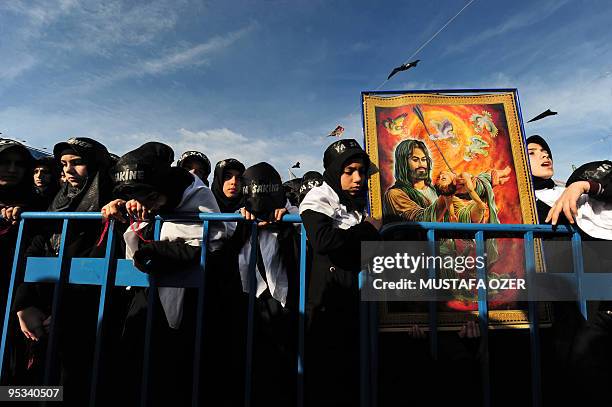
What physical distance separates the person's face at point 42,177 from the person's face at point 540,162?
16.5ft

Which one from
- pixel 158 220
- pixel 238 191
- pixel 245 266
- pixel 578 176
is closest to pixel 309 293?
pixel 245 266

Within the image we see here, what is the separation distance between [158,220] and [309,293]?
1.12m

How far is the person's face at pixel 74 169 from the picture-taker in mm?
2691

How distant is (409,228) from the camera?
79.9 inches

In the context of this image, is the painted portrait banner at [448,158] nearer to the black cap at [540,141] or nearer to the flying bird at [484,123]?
the flying bird at [484,123]

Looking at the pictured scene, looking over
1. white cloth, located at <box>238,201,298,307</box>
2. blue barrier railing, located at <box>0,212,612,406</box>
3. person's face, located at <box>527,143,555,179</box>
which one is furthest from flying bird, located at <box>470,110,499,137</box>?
white cloth, located at <box>238,201,298,307</box>

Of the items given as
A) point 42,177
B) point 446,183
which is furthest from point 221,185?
point 446,183

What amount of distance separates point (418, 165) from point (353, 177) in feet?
2.25

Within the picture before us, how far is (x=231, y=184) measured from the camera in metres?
3.46

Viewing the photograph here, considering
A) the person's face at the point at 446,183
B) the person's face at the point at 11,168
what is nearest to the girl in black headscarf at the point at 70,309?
the person's face at the point at 11,168

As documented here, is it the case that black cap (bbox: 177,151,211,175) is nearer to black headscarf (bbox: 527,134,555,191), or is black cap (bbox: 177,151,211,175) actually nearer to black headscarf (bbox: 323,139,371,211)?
black headscarf (bbox: 323,139,371,211)

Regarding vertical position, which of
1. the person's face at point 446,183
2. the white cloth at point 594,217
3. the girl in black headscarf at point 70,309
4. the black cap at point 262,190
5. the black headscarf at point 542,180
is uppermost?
the black headscarf at point 542,180

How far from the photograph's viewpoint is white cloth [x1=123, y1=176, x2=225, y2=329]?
2121 millimetres

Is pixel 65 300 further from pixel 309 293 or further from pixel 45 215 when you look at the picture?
pixel 309 293
